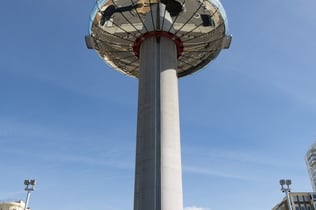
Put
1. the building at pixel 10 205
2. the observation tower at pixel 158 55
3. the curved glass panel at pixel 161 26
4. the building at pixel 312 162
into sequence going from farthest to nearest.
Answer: the building at pixel 312 162 < the building at pixel 10 205 < the curved glass panel at pixel 161 26 < the observation tower at pixel 158 55

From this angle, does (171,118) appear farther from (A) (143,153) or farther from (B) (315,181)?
(B) (315,181)

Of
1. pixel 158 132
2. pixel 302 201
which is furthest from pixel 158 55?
pixel 302 201

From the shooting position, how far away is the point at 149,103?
25531mm

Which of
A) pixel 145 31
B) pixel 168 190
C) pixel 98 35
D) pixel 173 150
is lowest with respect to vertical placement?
pixel 168 190

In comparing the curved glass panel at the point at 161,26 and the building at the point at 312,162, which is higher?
the building at the point at 312,162

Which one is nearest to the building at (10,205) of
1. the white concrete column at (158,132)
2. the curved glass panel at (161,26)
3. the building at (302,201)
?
the curved glass panel at (161,26)

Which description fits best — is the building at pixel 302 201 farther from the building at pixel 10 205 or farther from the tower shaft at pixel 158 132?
the tower shaft at pixel 158 132

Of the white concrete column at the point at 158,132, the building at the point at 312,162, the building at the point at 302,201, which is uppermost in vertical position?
the building at the point at 312,162

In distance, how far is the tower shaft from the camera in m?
22.3

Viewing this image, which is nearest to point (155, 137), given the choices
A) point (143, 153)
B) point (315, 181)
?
point (143, 153)

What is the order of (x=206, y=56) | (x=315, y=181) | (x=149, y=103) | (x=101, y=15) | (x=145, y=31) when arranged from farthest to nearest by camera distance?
(x=315, y=181) → (x=206, y=56) → (x=101, y=15) → (x=145, y=31) → (x=149, y=103)

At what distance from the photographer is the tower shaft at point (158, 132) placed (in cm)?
2230

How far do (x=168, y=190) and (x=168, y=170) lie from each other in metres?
1.41

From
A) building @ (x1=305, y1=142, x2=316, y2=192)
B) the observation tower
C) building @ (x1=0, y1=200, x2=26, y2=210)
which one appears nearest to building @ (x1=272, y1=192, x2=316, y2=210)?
building @ (x1=305, y1=142, x2=316, y2=192)
